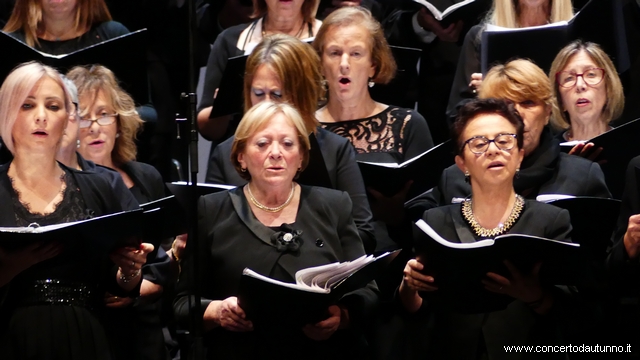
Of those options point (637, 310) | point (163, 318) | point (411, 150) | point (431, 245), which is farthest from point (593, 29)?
point (163, 318)

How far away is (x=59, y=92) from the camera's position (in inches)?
144

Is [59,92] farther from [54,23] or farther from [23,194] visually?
[54,23]

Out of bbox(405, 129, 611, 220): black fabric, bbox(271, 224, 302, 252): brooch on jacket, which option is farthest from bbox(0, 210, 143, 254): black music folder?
bbox(405, 129, 611, 220): black fabric

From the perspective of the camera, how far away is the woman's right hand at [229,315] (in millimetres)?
3398

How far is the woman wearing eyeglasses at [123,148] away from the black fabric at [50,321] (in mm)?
484

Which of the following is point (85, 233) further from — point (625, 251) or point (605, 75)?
point (605, 75)

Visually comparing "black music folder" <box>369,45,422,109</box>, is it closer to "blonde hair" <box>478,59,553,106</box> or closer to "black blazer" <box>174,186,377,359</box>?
"blonde hair" <box>478,59,553,106</box>

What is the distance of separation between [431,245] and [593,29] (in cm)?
177

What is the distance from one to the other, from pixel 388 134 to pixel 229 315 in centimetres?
132

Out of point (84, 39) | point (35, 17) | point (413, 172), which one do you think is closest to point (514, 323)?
point (413, 172)

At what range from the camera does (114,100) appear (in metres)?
4.34

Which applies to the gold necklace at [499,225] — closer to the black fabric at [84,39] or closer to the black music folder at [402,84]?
the black music folder at [402,84]

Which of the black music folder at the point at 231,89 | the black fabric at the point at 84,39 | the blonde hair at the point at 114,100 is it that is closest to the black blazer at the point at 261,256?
the black music folder at the point at 231,89

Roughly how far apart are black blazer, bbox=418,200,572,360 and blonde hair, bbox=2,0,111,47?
2.15 metres
